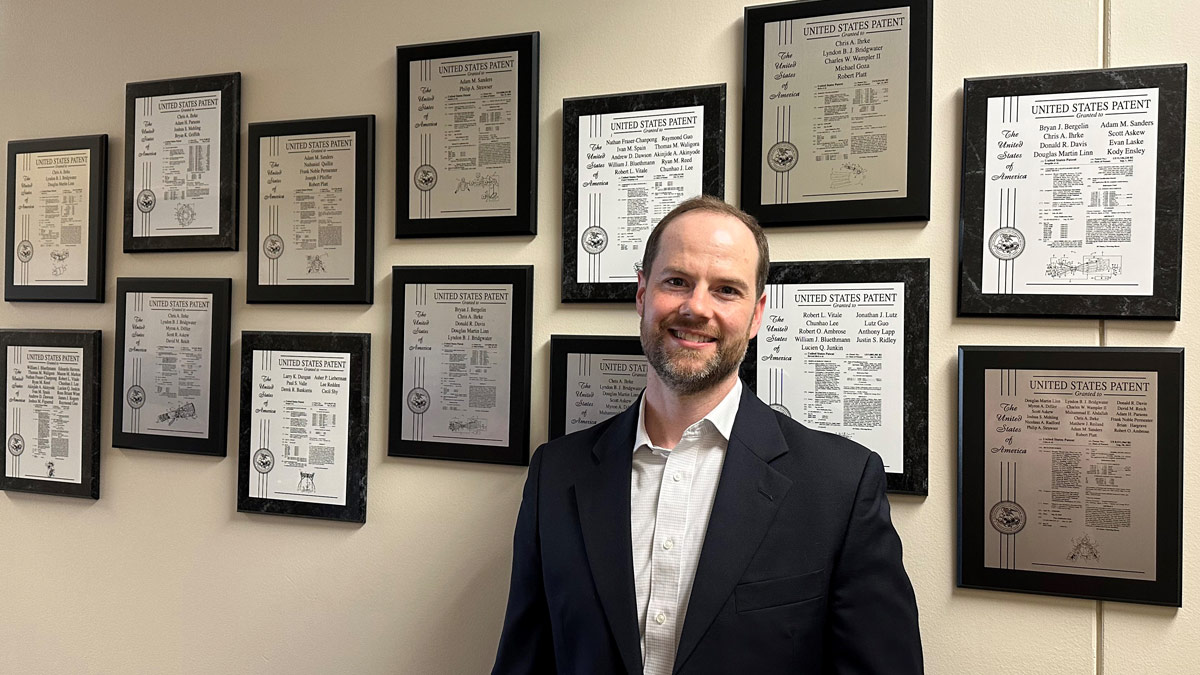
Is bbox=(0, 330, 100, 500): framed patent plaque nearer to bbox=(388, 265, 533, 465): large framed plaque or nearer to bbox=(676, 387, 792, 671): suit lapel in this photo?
bbox=(388, 265, 533, 465): large framed plaque

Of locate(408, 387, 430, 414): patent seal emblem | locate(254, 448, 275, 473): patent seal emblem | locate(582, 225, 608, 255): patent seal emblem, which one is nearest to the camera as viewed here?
locate(582, 225, 608, 255): patent seal emblem

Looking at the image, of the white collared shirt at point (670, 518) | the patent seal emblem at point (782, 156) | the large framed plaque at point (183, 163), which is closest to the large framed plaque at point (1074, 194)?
the patent seal emblem at point (782, 156)

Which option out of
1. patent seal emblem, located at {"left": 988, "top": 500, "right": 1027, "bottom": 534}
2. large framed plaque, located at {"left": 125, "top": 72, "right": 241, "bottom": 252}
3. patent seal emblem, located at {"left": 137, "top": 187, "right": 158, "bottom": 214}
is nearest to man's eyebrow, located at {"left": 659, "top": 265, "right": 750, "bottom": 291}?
patent seal emblem, located at {"left": 988, "top": 500, "right": 1027, "bottom": 534}

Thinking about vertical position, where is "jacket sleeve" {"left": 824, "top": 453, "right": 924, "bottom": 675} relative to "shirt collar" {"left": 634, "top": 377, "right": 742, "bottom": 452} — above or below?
below

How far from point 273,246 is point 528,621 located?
3.44ft

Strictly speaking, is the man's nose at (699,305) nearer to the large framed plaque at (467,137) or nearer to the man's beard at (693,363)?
the man's beard at (693,363)

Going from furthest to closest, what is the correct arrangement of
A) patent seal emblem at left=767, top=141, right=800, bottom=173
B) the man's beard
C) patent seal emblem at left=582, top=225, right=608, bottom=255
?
patent seal emblem at left=582, top=225, right=608, bottom=255, patent seal emblem at left=767, top=141, right=800, bottom=173, the man's beard

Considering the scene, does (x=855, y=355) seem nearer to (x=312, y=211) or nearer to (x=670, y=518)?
(x=670, y=518)

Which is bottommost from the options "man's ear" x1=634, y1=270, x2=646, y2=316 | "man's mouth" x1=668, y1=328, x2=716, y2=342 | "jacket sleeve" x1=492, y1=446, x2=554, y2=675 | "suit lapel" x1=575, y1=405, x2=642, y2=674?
"jacket sleeve" x1=492, y1=446, x2=554, y2=675

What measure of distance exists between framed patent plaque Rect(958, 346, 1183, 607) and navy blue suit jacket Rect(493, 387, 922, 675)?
0.25m

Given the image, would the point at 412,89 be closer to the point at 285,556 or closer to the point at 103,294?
the point at 103,294

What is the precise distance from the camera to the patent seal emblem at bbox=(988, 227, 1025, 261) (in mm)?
1325

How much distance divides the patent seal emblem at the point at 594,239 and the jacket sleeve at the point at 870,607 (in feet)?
2.24

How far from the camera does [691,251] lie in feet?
4.04
